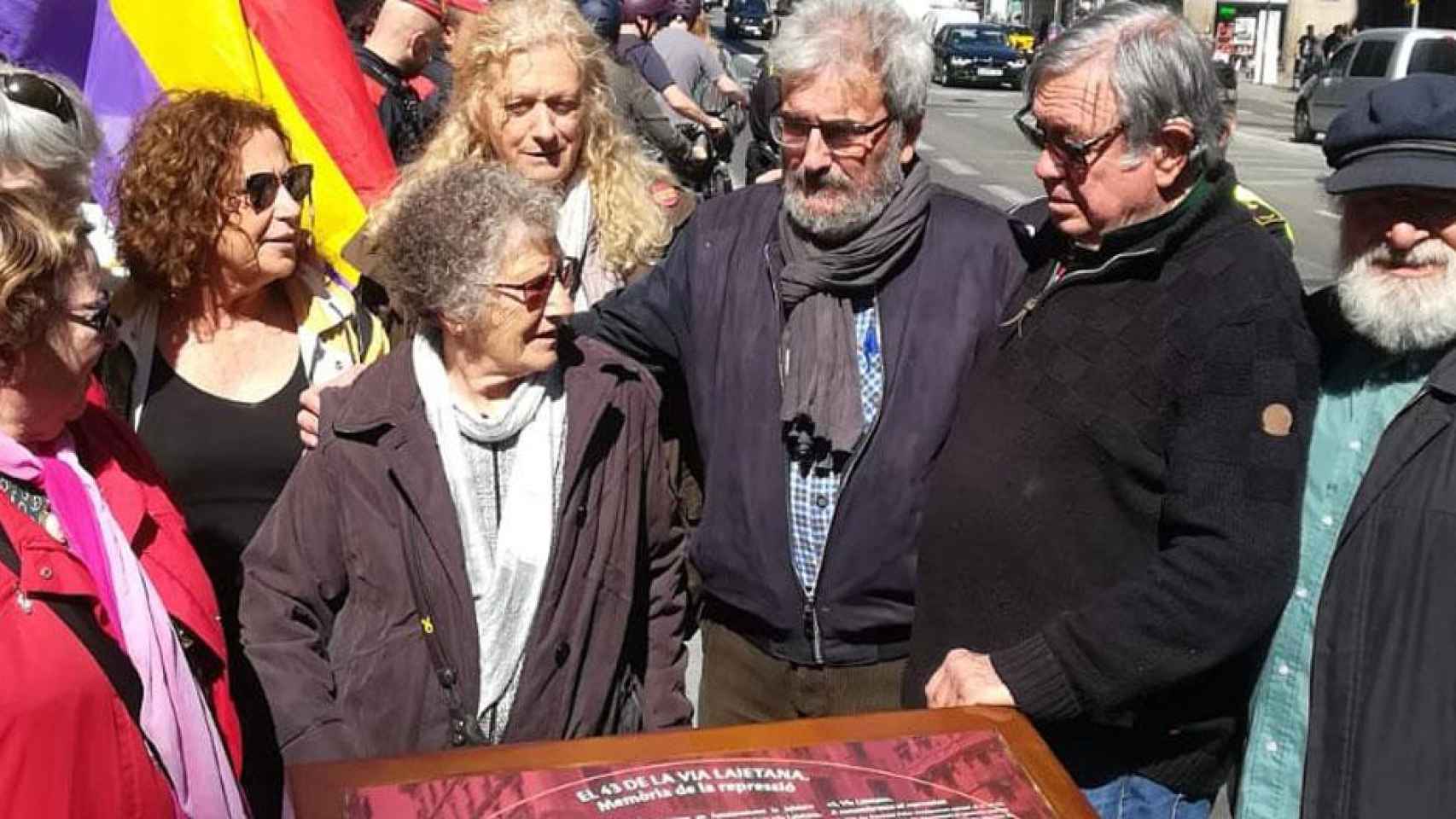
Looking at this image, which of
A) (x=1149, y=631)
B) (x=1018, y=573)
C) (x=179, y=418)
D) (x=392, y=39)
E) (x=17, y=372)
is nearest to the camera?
(x=17, y=372)

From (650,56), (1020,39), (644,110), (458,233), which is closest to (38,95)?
(458,233)

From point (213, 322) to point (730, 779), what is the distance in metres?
1.79

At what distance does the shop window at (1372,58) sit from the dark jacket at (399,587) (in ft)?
79.5

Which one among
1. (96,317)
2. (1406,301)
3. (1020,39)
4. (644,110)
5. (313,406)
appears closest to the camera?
(96,317)

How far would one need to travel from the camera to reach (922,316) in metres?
2.87

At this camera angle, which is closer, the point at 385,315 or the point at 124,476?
the point at 124,476

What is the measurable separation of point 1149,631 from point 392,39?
162 inches

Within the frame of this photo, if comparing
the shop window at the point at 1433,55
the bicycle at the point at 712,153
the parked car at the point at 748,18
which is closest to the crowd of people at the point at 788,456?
the bicycle at the point at 712,153

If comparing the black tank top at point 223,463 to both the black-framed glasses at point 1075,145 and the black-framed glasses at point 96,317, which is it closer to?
the black-framed glasses at point 96,317

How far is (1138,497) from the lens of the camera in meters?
2.48

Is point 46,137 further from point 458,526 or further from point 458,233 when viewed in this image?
point 458,526

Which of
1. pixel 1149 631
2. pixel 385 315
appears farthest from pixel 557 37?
pixel 1149 631

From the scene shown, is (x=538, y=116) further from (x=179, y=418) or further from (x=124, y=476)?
(x=124, y=476)

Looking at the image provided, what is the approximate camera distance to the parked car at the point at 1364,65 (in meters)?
22.9
